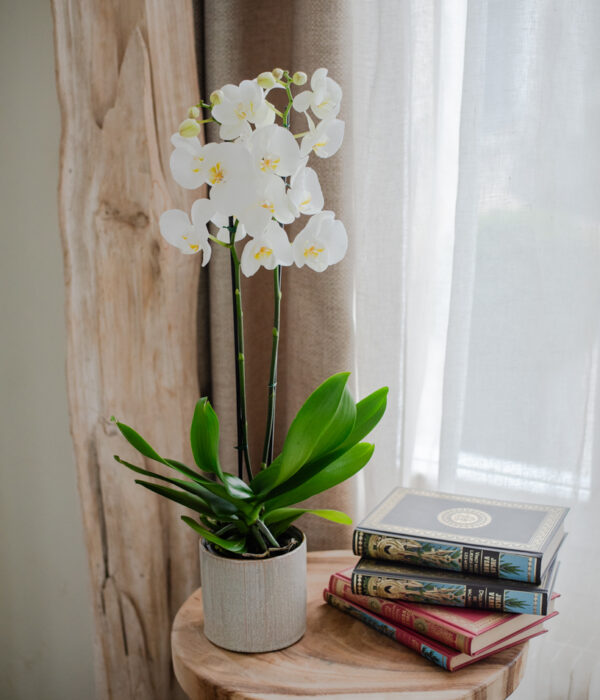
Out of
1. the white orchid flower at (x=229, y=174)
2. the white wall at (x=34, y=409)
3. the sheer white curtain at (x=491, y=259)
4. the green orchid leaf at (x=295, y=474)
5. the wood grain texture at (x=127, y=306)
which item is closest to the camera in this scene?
the white orchid flower at (x=229, y=174)

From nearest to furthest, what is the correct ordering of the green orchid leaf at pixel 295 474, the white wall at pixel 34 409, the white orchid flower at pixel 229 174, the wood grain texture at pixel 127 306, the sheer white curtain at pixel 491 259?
the white orchid flower at pixel 229 174, the green orchid leaf at pixel 295 474, the sheer white curtain at pixel 491 259, the wood grain texture at pixel 127 306, the white wall at pixel 34 409

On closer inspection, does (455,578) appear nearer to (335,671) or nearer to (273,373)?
(335,671)

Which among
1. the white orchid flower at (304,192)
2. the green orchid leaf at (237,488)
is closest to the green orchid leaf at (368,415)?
the green orchid leaf at (237,488)

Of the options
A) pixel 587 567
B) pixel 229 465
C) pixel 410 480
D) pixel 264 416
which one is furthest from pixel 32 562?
pixel 587 567

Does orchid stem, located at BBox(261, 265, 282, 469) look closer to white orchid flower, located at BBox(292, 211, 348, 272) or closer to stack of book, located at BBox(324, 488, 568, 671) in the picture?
white orchid flower, located at BBox(292, 211, 348, 272)

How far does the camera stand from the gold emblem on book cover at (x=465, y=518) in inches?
36.5

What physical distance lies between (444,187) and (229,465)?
0.62 m

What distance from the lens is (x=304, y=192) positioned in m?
0.79

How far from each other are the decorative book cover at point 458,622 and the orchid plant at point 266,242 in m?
0.12

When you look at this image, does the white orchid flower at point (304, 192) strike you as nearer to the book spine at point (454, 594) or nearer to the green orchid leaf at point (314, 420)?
the green orchid leaf at point (314, 420)

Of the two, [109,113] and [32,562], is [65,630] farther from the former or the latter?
[109,113]

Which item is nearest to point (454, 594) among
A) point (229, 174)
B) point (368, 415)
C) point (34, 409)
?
point (368, 415)

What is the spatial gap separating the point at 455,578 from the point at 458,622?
0.05 meters

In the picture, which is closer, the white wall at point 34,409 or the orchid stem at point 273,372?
the orchid stem at point 273,372
